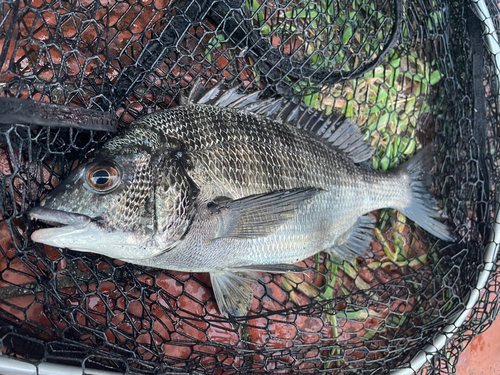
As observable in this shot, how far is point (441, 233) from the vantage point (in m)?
2.02

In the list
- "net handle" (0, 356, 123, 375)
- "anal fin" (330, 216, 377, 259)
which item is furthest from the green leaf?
"net handle" (0, 356, 123, 375)

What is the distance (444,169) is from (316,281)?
1049 mm

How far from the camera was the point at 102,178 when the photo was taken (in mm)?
1205

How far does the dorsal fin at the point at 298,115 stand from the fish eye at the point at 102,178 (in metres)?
0.48

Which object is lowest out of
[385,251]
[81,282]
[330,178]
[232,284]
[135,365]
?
[135,365]

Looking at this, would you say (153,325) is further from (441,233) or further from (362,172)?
(441,233)

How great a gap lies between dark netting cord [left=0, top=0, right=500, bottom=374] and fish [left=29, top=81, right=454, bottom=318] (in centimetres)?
15

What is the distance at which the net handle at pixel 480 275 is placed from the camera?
1.83 m

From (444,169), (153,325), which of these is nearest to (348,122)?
(444,169)

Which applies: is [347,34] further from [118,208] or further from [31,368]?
[31,368]

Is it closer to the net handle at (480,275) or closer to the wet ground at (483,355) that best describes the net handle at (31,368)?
the net handle at (480,275)

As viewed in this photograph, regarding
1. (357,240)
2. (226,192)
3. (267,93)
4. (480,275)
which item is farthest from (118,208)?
(480,275)

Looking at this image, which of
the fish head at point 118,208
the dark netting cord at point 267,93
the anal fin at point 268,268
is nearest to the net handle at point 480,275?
the dark netting cord at point 267,93

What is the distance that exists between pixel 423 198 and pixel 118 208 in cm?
165
